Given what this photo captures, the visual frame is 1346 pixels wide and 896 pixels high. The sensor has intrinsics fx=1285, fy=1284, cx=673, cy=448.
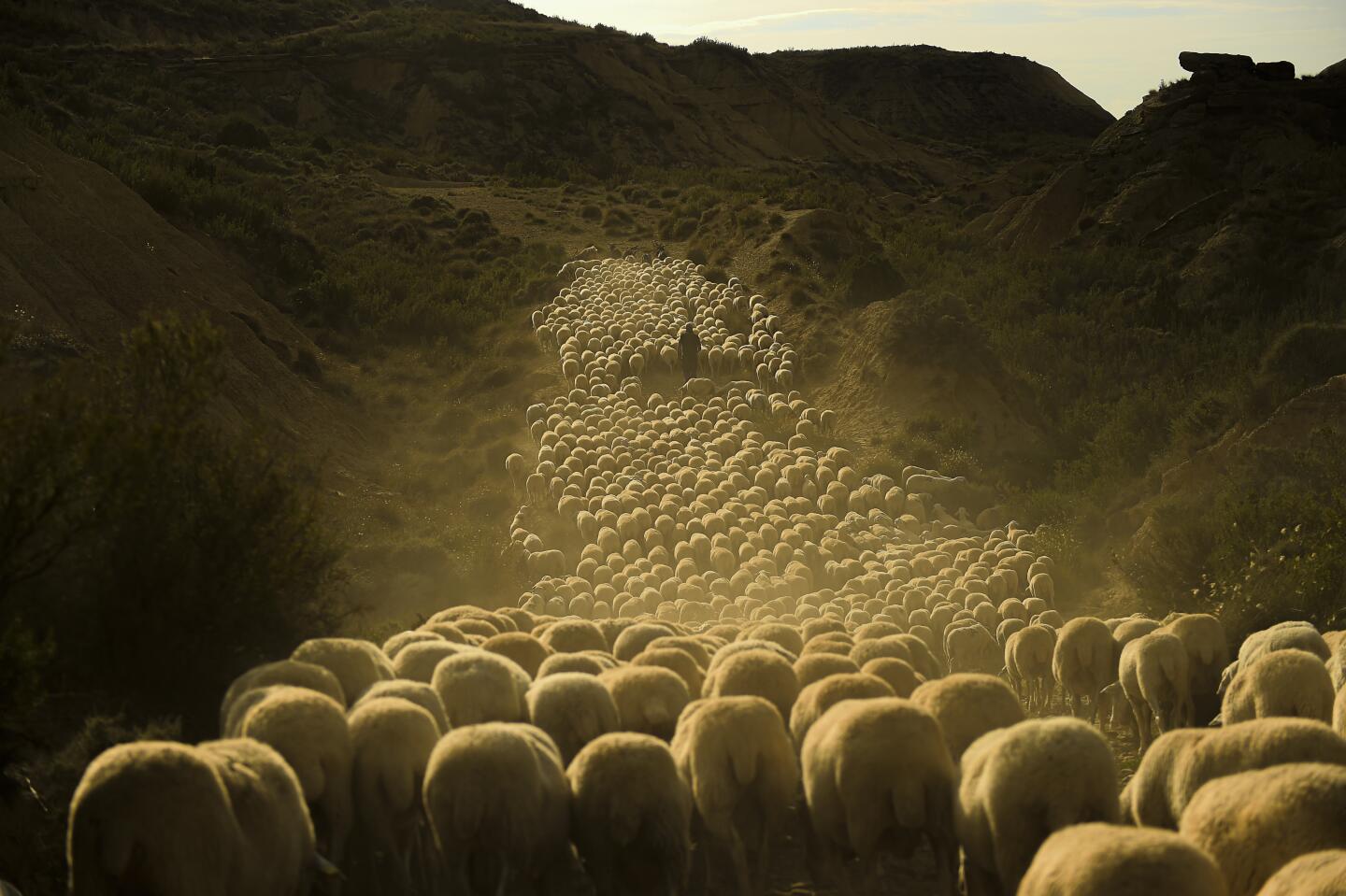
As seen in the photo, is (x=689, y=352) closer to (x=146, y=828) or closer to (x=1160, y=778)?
(x=1160, y=778)

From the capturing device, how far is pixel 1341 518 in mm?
16859

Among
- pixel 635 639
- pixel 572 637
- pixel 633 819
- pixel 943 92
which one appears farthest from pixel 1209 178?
pixel 943 92

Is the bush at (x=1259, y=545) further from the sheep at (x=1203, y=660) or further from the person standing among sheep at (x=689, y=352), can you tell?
the person standing among sheep at (x=689, y=352)


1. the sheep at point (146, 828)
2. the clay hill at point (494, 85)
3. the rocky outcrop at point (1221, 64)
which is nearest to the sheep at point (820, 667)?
the sheep at point (146, 828)

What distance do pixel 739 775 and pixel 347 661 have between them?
10.3 ft

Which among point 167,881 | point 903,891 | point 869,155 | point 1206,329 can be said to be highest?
point 869,155

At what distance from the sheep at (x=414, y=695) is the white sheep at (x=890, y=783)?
8.83 feet

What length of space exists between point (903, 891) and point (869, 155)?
65.6 m

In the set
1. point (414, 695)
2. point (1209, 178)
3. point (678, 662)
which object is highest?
point (1209, 178)

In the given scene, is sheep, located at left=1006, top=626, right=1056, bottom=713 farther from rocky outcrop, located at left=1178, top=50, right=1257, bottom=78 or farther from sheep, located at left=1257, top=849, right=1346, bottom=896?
rocky outcrop, located at left=1178, top=50, right=1257, bottom=78

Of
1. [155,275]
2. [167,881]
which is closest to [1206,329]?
[155,275]

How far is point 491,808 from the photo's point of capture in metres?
7.45

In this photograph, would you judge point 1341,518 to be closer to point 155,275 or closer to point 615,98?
point 155,275

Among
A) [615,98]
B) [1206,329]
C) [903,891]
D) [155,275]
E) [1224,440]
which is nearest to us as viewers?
[903,891]
